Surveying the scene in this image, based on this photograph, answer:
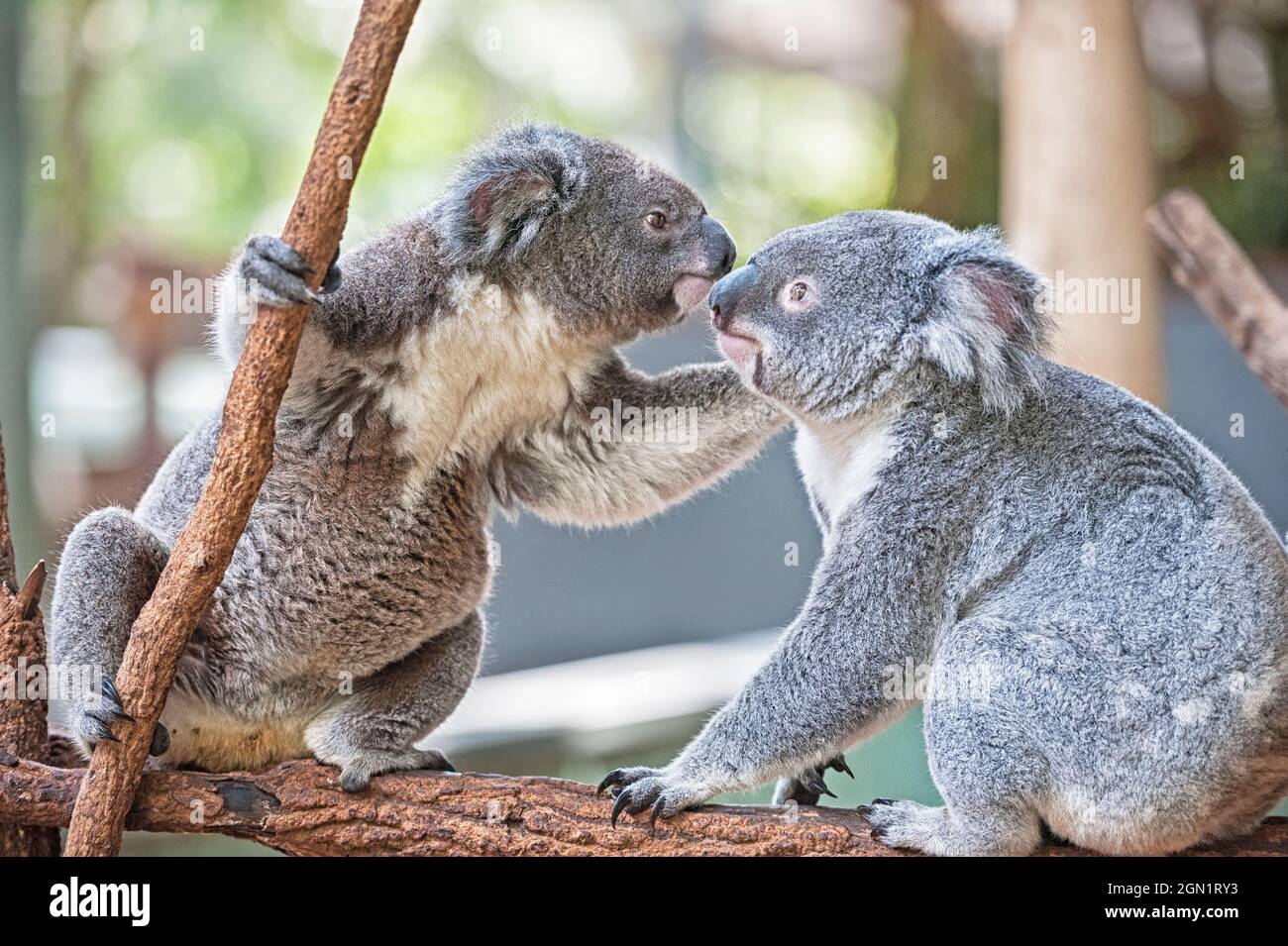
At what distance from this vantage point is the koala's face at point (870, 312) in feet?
10.5

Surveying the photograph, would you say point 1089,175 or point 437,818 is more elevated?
point 1089,175

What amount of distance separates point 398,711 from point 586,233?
57.5 inches

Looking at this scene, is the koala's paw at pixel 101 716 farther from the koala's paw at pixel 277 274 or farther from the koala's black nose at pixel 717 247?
the koala's black nose at pixel 717 247

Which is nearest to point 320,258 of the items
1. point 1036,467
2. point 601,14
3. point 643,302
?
point 643,302

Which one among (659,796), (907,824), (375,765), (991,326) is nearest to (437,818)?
(375,765)

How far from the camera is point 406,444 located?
354 centimetres

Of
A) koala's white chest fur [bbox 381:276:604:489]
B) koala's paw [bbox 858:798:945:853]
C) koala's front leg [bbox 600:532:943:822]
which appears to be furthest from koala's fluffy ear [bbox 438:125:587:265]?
koala's paw [bbox 858:798:945:853]

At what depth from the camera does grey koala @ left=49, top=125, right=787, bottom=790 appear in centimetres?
345

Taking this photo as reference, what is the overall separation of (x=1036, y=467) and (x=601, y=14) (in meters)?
9.01

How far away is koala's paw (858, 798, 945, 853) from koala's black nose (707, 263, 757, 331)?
1322mm

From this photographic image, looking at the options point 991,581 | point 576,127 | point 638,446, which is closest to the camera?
point 991,581

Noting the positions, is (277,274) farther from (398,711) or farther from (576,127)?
(576,127)

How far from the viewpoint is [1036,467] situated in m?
3.19
